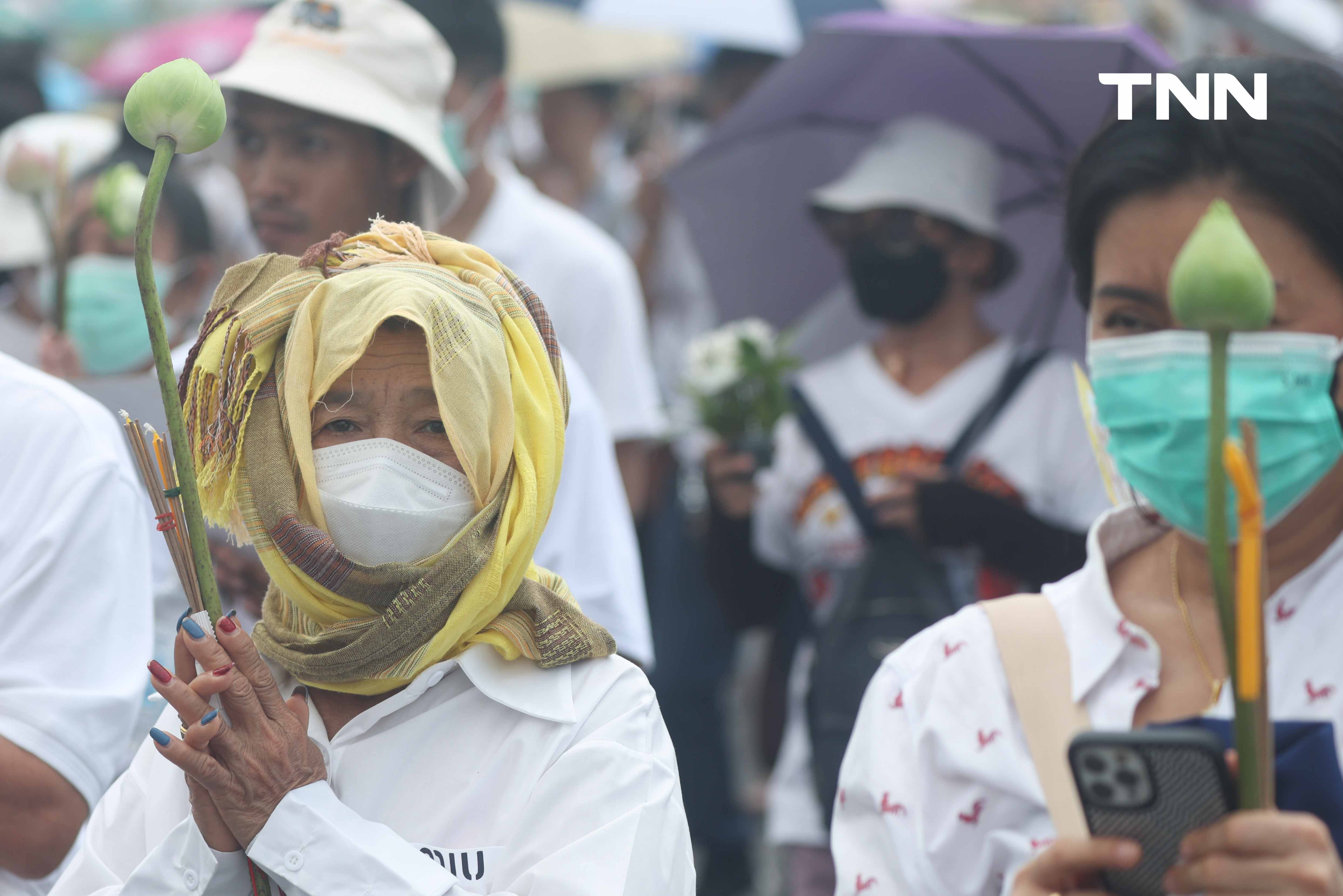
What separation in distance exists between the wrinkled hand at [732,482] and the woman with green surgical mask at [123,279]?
1554 millimetres

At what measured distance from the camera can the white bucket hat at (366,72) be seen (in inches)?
142

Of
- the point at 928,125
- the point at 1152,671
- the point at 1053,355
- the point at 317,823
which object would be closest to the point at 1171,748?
the point at 1152,671

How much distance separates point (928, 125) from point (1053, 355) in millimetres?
805

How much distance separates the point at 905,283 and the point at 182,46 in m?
9.82

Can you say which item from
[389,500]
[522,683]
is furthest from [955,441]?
[389,500]

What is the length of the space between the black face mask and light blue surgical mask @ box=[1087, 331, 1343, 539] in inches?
99.3

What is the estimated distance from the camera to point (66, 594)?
8.61ft

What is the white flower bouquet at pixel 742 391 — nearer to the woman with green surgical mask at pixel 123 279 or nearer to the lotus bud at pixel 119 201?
the woman with green surgical mask at pixel 123 279

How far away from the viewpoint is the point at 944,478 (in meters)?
4.08

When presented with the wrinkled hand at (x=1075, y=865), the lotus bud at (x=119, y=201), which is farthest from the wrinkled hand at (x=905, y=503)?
the wrinkled hand at (x=1075, y=865)

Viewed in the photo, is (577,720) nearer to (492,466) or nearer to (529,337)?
A: (492,466)

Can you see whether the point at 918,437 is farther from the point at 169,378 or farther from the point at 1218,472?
the point at 1218,472

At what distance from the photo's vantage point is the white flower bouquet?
16.0 ft

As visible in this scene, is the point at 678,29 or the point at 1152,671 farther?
the point at 678,29
